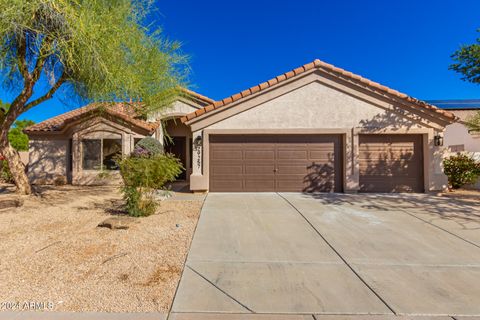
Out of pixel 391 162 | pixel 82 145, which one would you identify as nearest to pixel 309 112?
pixel 391 162

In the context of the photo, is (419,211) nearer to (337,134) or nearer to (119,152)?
(337,134)

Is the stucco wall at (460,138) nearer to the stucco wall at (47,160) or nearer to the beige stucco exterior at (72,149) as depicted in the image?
the beige stucco exterior at (72,149)

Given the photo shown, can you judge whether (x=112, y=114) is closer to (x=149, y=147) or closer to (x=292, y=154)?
(x=149, y=147)

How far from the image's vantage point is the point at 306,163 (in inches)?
412

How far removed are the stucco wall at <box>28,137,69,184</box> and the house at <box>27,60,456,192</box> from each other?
7571 millimetres

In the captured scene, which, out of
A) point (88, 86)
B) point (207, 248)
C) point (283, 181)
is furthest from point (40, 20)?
point (283, 181)

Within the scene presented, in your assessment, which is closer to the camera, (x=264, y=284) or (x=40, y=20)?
(x=264, y=284)

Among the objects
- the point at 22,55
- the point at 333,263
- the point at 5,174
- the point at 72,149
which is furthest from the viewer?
the point at 5,174

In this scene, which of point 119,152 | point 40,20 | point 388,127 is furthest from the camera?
point 119,152

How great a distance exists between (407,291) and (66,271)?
475 cm

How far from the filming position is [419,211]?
7.27 meters

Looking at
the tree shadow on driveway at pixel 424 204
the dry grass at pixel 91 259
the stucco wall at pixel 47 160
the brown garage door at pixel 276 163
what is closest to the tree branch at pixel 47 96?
the dry grass at pixel 91 259

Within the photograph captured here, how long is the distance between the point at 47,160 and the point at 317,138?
1376 cm

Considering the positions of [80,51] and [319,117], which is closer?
[80,51]
